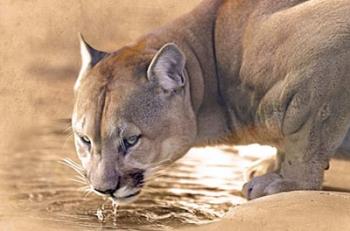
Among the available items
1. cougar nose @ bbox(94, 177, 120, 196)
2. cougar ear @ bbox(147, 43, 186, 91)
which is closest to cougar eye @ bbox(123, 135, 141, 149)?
cougar nose @ bbox(94, 177, 120, 196)

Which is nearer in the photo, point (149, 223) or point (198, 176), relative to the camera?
point (149, 223)

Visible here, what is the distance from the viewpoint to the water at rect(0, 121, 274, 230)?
6473 millimetres

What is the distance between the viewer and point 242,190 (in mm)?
6883

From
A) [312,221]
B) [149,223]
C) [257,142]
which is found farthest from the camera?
[257,142]

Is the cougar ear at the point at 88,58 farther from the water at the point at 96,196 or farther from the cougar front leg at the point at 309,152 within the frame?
the cougar front leg at the point at 309,152

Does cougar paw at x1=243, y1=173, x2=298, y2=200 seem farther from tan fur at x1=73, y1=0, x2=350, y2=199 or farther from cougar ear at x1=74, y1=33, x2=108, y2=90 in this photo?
cougar ear at x1=74, y1=33, x2=108, y2=90

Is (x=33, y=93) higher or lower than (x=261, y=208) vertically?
lower

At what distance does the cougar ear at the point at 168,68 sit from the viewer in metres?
6.30

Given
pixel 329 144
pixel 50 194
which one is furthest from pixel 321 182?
pixel 50 194

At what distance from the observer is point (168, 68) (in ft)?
21.0

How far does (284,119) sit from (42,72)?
3143 millimetres

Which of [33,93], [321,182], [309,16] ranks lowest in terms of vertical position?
[33,93]

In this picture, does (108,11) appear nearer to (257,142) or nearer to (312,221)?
(257,142)

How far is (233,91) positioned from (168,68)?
545 millimetres
